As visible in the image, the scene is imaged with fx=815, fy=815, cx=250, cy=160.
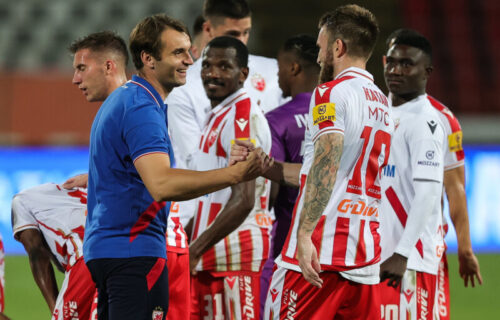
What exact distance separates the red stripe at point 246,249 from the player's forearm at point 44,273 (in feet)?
3.54

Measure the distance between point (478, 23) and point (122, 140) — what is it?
14337 millimetres

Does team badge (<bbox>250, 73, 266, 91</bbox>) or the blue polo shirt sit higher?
team badge (<bbox>250, 73, 266, 91</bbox>)

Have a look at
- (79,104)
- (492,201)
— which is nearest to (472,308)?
(492,201)

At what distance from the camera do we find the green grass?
8047 millimetres

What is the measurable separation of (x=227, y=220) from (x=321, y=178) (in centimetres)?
98

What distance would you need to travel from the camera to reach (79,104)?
39.9 ft

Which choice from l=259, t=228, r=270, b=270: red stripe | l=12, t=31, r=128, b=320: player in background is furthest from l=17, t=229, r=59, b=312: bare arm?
l=259, t=228, r=270, b=270: red stripe

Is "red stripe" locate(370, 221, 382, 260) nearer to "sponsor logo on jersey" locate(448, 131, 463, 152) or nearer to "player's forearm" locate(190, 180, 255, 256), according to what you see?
"player's forearm" locate(190, 180, 255, 256)

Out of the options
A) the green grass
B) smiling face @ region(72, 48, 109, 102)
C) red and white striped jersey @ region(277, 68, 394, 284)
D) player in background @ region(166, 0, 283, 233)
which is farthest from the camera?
the green grass

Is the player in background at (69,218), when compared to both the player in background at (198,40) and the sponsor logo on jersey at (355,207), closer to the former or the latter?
the sponsor logo on jersey at (355,207)

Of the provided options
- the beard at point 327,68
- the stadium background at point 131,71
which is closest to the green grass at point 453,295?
the stadium background at point 131,71

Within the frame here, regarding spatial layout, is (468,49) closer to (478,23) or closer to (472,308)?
(478,23)

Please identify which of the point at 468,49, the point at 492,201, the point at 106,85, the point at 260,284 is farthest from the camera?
the point at 468,49

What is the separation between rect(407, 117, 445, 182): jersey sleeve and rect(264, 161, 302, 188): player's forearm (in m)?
0.65
